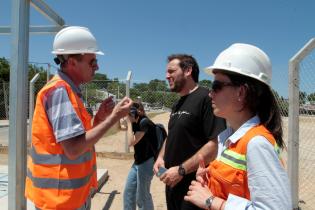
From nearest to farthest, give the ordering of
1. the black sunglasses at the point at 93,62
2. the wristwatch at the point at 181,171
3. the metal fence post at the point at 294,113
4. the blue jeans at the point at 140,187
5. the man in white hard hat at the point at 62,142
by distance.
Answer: the man in white hard hat at the point at 62,142 → the black sunglasses at the point at 93,62 → the wristwatch at the point at 181,171 → the blue jeans at the point at 140,187 → the metal fence post at the point at 294,113

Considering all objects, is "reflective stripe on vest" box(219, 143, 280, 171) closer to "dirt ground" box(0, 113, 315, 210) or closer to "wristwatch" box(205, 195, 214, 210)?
"wristwatch" box(205, 195, 214, 210)

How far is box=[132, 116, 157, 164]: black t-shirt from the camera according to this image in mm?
4461

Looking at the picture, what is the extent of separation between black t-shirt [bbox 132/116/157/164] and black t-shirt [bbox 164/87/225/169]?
146cm

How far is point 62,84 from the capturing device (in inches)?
84.4

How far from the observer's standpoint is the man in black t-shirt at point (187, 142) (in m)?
2.79

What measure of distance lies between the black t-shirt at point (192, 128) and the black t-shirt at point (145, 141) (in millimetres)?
1457

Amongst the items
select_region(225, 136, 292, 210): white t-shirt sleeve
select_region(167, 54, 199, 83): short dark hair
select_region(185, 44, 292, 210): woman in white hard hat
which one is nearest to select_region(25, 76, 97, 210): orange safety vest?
select_region(185, 44, 292, 210): woman in white hard hat

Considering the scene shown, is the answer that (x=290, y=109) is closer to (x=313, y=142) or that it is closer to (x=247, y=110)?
(x=247, y=110)

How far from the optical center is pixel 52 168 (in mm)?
2133

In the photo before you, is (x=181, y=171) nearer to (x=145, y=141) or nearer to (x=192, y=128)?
(x=192, y=128)

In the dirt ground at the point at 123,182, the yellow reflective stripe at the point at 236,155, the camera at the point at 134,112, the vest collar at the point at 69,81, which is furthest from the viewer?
the dirt ground at the point at 123,182

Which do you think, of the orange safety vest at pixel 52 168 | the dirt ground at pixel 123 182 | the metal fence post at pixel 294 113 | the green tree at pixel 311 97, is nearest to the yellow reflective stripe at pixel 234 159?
the orange safety vest at pixel 52 168

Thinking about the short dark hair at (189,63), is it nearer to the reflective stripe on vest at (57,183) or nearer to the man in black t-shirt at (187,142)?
the man in black t-shirt at (187,142)

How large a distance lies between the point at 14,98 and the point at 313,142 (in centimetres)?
1217
